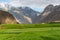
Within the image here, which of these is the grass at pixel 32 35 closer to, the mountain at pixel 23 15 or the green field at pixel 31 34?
the green field at pixel 31 34

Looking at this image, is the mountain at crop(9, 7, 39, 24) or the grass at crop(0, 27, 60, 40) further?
the mountain at crop(9, 7, 39, 24)

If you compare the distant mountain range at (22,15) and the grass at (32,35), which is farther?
the distant mountain range at (22,15)

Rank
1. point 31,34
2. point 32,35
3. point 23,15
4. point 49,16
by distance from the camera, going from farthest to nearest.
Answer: point 23,15 → point 49,16 → point 31,34 → point 32,35

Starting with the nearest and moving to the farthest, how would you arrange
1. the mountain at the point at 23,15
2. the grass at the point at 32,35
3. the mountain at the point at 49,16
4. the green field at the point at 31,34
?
the grass at the point at 32,35 < the green field at the point at 31,34 < the mountain at the point at 49,16 < the mountain at the point at 23,15

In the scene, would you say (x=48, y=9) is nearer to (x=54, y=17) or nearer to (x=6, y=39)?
(x=54, y=17)

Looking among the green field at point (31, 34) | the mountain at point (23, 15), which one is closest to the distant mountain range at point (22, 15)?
the mountain at point (23, 15)

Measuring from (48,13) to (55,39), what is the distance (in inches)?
4915

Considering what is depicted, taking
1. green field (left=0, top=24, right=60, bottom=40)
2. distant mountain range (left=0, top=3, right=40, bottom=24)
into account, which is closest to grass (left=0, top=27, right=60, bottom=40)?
green field (left=0, top=24, right=60, bottom=40)

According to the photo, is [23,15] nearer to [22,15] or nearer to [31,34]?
[22,15]

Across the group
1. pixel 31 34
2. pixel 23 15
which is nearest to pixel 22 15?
pixel 23 15

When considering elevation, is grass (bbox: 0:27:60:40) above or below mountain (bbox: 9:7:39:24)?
below

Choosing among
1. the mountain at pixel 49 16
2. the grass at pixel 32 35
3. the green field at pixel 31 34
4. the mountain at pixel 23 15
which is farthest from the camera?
the mountain at pixel 23 15

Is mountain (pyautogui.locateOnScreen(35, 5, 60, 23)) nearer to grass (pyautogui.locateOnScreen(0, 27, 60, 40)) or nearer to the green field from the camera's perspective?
the green field

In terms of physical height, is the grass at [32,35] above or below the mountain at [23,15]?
below
